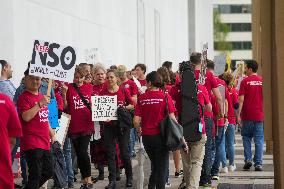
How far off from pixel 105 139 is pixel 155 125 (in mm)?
2365

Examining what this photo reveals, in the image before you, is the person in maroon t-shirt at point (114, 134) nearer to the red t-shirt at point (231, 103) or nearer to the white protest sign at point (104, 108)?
the white protest sign at point (104, 108)

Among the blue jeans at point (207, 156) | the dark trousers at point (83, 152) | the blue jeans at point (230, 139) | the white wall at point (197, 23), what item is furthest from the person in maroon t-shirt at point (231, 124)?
the white wall at point (197, 23)

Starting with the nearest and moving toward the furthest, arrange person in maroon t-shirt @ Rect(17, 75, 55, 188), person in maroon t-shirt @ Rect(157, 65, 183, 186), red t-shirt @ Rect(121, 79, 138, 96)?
person in maroon t-shirt @ Rect(17, 75, 55, 188)
person in maroon t-shirt @ Rect(157, 65, 183, 186)
red t-shirt @ Rect(121, 79, 138, 96)

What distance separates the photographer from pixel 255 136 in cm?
1684

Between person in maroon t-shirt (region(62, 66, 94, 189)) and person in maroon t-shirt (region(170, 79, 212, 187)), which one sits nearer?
person in maroon t-shirt (region(170, 79, 212, 187))

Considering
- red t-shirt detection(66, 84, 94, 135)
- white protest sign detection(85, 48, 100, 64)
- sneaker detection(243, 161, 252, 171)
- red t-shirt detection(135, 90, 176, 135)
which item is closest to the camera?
red t-shirt detection(135, 90, 176, 135)

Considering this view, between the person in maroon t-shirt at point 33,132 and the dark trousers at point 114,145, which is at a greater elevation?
the person in maroon t-shirt at point 33,132

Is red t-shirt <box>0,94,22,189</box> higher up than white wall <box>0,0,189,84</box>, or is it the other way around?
white wall <box>0,0,189,84</box>

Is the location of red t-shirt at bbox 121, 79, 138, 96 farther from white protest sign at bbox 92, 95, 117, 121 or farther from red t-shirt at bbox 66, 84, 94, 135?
red t-shirt at bbox 66, 84, 94, 135

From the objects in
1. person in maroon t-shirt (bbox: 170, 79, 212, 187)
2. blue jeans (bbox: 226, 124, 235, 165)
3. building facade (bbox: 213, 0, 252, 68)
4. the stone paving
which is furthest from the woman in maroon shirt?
building facade (bbox: 213, 0, 252, 68)

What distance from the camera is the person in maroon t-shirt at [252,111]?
16797 millimetres

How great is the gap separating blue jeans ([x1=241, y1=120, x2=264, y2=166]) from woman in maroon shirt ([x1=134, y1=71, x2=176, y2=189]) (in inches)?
197

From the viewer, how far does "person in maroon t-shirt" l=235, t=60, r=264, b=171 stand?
16797 mm

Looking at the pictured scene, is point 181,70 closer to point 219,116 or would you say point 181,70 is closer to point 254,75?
point 219,116
